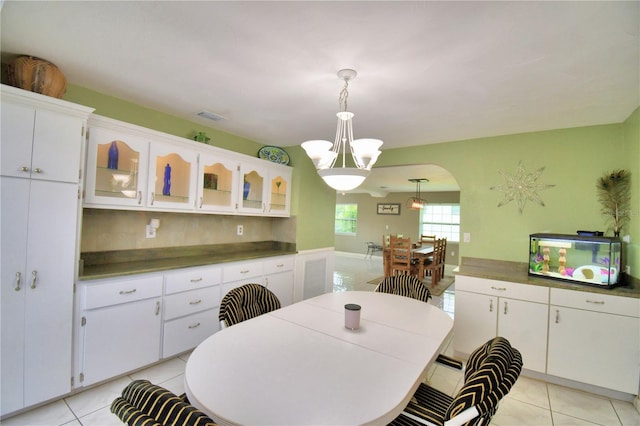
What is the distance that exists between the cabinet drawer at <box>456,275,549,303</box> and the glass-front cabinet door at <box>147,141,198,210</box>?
2.91 m

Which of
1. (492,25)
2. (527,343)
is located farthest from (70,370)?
(527,343)

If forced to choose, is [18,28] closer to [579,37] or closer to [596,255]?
[579,37]

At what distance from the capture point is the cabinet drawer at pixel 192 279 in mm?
2560

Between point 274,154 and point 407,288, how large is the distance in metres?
2.49

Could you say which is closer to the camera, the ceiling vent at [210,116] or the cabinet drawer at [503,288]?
the cabinet drawer at [503,288]

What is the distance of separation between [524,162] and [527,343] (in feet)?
6.02

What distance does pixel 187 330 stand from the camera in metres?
2.69

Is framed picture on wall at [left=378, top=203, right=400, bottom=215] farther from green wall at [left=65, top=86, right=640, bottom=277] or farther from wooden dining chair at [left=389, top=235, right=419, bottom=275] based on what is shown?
green wall at [left=65, top=86, right=640, bottom=277]

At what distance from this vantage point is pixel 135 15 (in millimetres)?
1481

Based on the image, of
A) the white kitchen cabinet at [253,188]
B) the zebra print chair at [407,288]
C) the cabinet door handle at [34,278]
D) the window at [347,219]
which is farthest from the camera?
the window at [347,219]

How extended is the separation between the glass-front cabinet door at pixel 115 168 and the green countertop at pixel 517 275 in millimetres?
3174

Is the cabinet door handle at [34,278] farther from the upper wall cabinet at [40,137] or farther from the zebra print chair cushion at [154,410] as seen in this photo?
the zebra print chair cushion at [154,410]

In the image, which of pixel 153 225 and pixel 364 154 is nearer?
pixel 364 154

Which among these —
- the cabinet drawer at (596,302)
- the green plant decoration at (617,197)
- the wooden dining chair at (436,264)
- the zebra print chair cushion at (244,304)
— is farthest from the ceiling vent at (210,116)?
the wooden dining chair at (436,264)
